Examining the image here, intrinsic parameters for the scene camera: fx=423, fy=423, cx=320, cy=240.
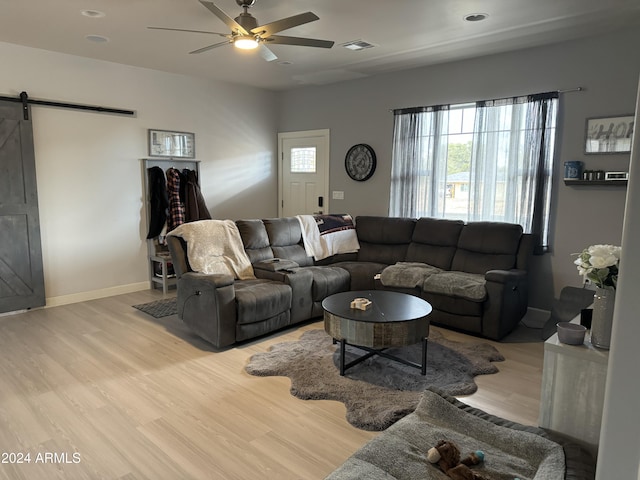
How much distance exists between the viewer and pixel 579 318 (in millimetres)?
2201

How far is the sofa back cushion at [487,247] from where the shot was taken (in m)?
4.30

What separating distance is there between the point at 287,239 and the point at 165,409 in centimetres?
252

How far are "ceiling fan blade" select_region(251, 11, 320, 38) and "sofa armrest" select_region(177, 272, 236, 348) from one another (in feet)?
6.38

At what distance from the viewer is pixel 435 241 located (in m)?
4.85

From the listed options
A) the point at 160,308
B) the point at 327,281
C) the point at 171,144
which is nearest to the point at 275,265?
the point at 327,281

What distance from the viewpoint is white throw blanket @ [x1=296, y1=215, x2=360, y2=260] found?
506 cm

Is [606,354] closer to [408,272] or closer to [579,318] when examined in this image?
[579,318]

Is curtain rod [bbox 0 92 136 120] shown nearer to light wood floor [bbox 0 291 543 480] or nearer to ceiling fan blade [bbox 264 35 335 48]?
light wood floor [bbox 0 291 543 480]

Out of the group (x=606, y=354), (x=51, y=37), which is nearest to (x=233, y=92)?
(x=51, y=37)

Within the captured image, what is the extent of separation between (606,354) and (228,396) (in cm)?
219

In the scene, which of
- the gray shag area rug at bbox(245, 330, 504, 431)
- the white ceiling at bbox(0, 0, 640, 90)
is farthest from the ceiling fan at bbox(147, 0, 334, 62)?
the gray shag area rug at bbox(245, 330, 504, 431)

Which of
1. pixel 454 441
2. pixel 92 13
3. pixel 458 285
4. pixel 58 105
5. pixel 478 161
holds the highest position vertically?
pixel 92 13

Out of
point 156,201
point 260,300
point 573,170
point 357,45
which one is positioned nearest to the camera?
point 260,300

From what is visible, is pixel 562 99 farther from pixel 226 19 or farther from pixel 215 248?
pixel 215 248
